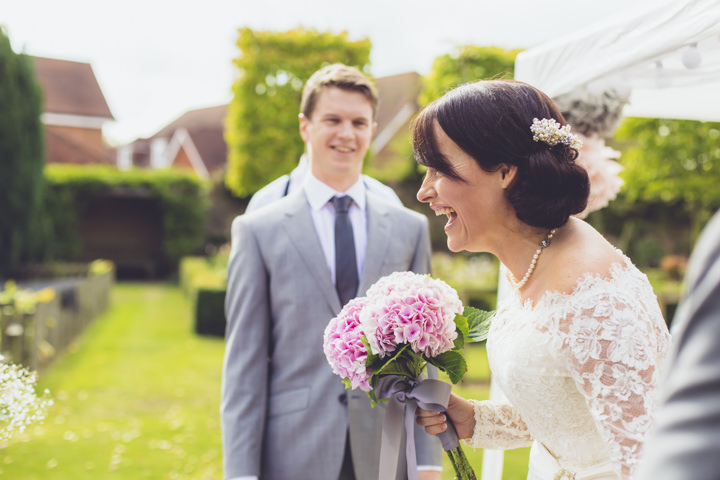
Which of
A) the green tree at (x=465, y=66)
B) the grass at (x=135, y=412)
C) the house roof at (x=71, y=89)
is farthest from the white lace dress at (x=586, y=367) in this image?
the house roof at (x=71, y=89)

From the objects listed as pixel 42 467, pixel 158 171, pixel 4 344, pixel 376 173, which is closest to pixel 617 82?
pixel 42 467

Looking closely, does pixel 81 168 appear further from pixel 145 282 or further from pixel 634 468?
pixel 634 468

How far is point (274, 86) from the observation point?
1609cm

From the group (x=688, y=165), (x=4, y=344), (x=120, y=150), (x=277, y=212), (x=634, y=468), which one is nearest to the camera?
(x=634, y=468)

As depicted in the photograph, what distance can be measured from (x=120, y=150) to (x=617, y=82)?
4891 cm

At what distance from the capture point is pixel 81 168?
22.1 metres

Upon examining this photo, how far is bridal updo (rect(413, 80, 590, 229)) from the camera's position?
5.46 ft

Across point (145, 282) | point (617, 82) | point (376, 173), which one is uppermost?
point (617, 82)

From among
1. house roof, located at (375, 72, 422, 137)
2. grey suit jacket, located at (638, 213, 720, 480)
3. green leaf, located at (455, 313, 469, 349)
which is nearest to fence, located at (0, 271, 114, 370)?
green leaf, located at (455, 313, 469, 349)

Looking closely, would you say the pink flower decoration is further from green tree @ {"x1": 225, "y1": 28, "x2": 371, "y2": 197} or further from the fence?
green tree @ {"x1": 225, "y1": 28, "x2": 371, "y2": 197}

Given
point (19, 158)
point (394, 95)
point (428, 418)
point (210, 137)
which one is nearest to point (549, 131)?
point (428, 418)

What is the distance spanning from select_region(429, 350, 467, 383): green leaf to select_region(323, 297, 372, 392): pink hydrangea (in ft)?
0.75

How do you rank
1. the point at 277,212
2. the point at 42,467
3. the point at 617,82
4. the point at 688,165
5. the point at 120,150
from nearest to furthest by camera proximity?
1. the point at 277,212
2. the point at 617,82
3. the point at 42,467
4. the point at 688,165
5. the point at 120,150

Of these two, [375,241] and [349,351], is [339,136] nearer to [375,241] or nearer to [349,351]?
[375,241]
